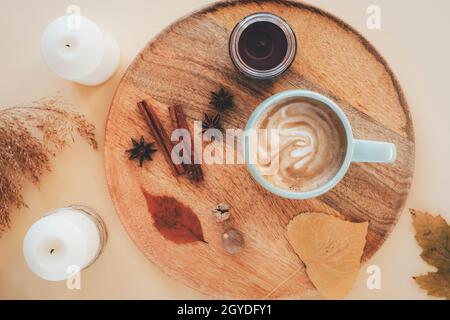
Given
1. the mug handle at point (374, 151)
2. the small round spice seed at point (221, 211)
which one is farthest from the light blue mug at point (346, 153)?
the small round spice seed at point (221, 211)

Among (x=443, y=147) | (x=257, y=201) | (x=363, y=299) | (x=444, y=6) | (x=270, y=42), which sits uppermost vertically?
(x=444, y=6)

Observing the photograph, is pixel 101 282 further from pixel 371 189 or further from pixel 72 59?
pixel 371 189

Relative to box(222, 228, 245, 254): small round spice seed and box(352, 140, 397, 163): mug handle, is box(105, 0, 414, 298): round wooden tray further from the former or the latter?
box(352, 140, 397, 163): mug handle

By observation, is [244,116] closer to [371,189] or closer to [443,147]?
[371,189]

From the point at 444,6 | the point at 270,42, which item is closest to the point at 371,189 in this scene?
the point at 270,42

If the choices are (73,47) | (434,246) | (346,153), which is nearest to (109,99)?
(73,47)

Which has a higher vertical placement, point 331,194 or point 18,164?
point 18,164

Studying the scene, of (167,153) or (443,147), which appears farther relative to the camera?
(443,147)
